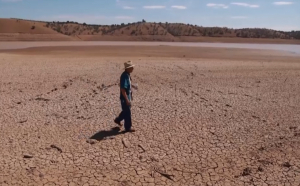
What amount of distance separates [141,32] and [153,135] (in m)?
49.2

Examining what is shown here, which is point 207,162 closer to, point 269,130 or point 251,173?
point 251,173

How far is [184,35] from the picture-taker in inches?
2156

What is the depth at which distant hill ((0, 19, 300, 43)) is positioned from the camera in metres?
49.9

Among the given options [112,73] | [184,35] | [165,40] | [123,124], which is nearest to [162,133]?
[123,124]

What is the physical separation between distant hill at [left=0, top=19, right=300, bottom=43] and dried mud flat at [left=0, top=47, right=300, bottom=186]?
38.6 meters

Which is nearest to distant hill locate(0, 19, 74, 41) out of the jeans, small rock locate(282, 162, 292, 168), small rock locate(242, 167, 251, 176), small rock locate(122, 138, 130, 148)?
the jeans

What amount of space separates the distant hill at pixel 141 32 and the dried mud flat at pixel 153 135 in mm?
38640

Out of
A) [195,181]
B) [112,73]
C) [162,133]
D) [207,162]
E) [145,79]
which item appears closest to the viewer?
[195,181]

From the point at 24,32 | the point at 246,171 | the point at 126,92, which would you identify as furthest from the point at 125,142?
the point at 24,32

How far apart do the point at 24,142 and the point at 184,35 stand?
4991 cm

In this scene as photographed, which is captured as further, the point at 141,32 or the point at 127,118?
the point at 141,32

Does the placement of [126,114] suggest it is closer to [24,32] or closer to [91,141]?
[91,141]

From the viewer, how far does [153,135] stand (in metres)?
6.78

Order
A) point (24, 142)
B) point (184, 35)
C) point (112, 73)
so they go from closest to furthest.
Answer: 1. point (24, 142)
2. point (112, 73)
3. point (184, 35)
